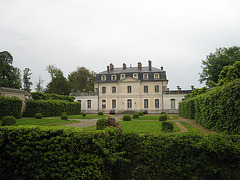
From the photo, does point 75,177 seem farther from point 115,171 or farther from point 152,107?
point 152,107

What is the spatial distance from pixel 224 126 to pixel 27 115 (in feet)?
66.9

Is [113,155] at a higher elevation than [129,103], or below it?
below

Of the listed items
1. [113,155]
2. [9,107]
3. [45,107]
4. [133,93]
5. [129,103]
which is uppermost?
[133,93]

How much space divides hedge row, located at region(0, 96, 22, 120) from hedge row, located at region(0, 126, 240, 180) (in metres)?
13.2

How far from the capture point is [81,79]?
45.4 metres

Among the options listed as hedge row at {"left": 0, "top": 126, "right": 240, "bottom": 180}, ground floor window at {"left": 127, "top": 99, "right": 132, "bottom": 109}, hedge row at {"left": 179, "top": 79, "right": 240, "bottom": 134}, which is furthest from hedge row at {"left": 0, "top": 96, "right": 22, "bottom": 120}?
ground floor window at {"left": 127, "top": 99, "right": 132, "bottom": 109}

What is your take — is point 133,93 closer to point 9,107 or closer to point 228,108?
point 9,107

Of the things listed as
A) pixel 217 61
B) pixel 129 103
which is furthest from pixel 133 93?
pixel 217 61

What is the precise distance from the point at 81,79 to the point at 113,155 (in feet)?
142

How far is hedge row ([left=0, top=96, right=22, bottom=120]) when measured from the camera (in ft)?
48.9

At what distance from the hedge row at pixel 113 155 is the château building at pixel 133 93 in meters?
29.9

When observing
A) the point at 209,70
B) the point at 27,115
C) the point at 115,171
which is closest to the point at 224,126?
the point at 115,171

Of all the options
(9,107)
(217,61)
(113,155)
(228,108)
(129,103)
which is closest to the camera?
(113,155)

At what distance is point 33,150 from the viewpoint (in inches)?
153
